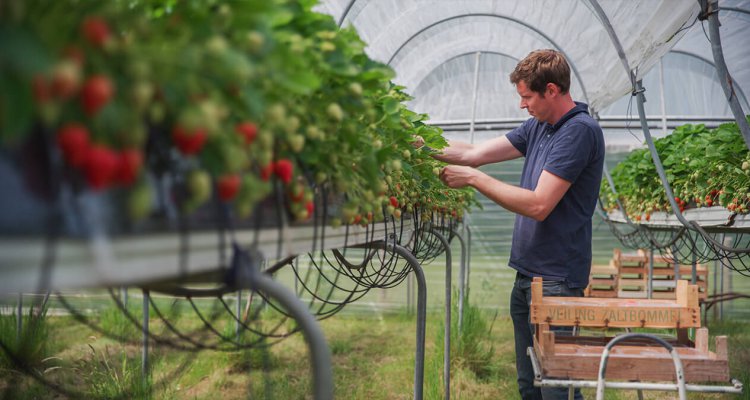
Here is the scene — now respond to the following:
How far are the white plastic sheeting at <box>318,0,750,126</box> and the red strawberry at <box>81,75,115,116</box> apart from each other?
2592mm

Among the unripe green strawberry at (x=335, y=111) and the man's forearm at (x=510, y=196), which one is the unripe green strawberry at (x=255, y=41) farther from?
the man's forearm at (x=510, y=196)

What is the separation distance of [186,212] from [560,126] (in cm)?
207

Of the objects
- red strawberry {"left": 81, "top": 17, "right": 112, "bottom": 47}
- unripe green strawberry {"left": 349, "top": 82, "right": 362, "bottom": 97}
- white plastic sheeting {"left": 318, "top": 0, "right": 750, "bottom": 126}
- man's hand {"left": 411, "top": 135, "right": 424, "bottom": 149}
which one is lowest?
red strawberry {"left": 81, "top": 17, "right": 112, "bottom": 47}

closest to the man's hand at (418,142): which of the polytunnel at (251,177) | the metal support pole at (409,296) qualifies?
the polytunnel at (251,177)

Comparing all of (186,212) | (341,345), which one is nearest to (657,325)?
(186,212)

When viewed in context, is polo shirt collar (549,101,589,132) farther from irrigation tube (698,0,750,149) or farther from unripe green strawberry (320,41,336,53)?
unripe green strawberry (320,41,336,53)

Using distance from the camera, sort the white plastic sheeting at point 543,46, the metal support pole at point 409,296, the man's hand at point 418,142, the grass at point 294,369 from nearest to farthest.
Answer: the man's hand at point 418,142 → the white plastic sheeting at point 543,46 → the grass at point 294,369 → the metal support pole at point 409,296

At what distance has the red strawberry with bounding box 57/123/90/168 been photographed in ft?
1.73

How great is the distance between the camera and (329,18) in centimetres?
103

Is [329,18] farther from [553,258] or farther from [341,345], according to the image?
[341,345]

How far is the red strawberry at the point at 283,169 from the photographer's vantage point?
87cm

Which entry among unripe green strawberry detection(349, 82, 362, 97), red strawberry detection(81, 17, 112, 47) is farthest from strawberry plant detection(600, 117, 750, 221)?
red strawberry detection(81, 17, 112, 47)

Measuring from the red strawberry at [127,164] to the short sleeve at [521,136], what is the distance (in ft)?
8.10

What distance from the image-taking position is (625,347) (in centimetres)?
171
